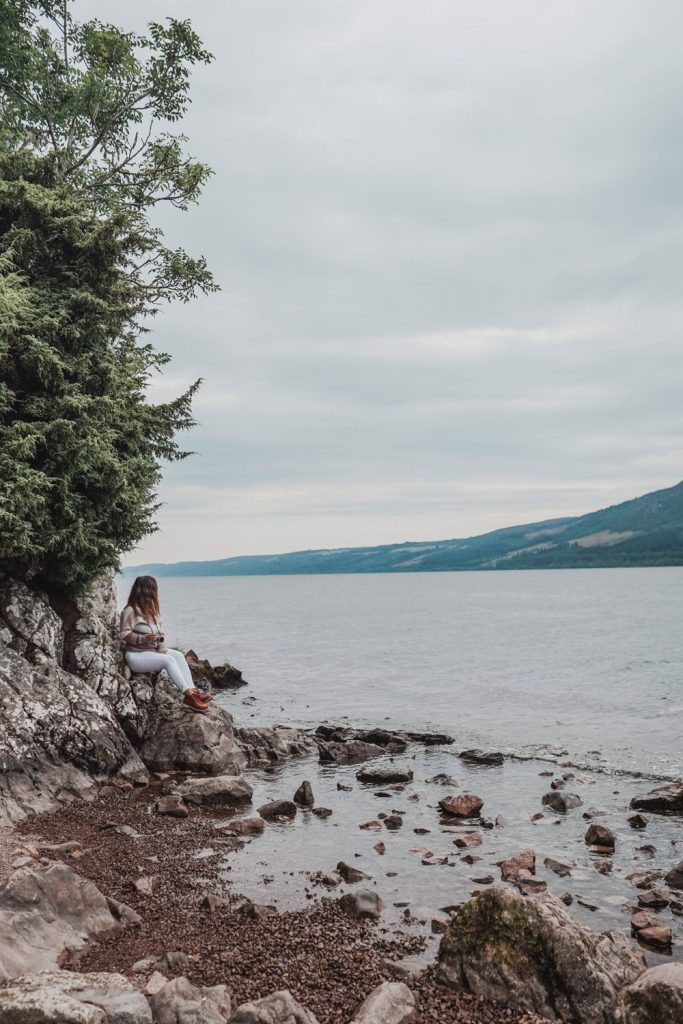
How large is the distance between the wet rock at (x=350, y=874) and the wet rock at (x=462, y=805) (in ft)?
12.8

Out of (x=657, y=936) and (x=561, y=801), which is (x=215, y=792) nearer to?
(x=561, y=801)

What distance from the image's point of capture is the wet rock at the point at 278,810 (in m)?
13.5

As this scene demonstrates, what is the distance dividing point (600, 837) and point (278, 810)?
6273mm

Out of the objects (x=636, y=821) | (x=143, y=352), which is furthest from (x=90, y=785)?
(x=143, y=352)

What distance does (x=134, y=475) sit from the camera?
17.7 m

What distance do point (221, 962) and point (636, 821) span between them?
978cm

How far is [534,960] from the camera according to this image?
7164 millimetres

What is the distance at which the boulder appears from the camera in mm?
13820

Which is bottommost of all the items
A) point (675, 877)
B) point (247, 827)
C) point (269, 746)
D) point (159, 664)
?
point (269, 746)

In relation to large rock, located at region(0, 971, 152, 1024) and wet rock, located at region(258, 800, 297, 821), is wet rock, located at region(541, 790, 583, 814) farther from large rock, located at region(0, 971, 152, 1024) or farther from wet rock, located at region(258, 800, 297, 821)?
large rock, located at region(0, 971, 152, 1024)

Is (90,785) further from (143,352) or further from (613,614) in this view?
(613,614)

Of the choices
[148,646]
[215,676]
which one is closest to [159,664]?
[148,646]

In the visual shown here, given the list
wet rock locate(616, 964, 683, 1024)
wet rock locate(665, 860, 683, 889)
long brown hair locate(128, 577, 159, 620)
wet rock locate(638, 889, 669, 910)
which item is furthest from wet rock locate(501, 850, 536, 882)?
long brown hair locate(128, 577, 159, 620)

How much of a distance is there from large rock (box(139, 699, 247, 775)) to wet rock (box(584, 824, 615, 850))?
830 cm
